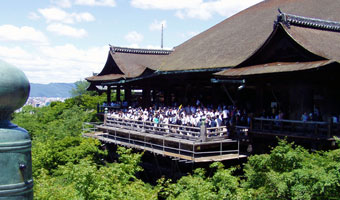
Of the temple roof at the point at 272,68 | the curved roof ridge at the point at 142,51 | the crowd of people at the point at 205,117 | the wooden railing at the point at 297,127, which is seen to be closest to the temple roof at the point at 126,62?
the curved roof ridge at the point at 142,51

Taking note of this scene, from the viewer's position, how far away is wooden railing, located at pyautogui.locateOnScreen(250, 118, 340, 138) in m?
13.5

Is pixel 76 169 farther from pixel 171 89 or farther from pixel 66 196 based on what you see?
pixel 171 89

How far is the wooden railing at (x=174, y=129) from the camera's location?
55.3 feet

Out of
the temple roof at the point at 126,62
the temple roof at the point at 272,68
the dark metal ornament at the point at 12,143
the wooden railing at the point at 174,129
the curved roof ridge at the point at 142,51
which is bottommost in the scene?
the wooden railing at the point at 174,129

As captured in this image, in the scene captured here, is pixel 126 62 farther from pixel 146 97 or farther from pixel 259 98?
pixel 259 98

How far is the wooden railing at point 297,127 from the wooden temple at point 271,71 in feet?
0.12

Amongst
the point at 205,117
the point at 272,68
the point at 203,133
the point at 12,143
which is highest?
the point at 272,68

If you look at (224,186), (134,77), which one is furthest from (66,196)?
(134,77)

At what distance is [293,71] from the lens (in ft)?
46.9

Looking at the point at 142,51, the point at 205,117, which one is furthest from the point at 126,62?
the point at 205,117

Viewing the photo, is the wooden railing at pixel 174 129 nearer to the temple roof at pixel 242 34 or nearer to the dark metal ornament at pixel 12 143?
the temple roof at pixel 242 34

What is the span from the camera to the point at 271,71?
15.0 meters

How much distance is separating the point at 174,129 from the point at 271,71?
584 cm

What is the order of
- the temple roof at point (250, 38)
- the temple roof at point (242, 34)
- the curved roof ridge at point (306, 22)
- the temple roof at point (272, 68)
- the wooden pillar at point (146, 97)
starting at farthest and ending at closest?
the wooden pillar at point (146, 97)
the temple roof at point (242, 34)
the temple roof at point (250, 38)
the curved roof ridge at point (306, 22)
the temple roof at point (272, 68)
